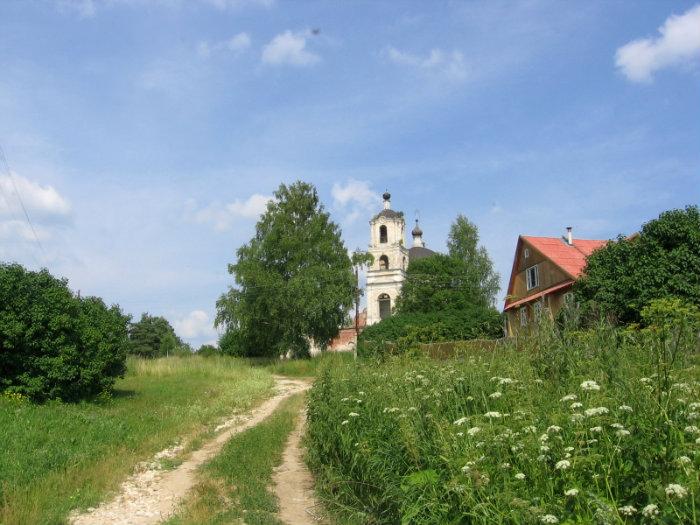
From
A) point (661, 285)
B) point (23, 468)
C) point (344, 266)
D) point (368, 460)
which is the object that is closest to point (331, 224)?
point (344, 266)

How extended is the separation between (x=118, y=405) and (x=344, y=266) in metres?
24.7

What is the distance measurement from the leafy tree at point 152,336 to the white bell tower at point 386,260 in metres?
29.9

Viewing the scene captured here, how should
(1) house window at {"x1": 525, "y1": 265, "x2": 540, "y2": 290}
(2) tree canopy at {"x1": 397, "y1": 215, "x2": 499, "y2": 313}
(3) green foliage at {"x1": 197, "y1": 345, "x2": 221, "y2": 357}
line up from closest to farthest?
(1) house window at {"x1": 525, "y1": 265, "x2": 540, "y2": 290} < (3) green foliage at {"x1": 197, "y1": 345, "x2": 221, "y2": 357} < (2) tree canopy at {"x1": 397, "y1": 215, "x2": 499, "y2": 313}

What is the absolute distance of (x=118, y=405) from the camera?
61.1 ft

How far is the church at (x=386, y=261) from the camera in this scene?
252 feet

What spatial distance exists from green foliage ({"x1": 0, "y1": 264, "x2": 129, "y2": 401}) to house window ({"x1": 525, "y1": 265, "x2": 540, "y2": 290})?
30094mm

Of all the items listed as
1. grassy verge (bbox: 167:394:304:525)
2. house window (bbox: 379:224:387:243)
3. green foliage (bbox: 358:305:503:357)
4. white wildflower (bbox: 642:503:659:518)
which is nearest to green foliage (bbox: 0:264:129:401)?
grassy verge (bbox: 167:394:304:525)

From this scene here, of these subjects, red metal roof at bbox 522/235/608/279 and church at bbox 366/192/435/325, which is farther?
church at bbox 366/192/435/325

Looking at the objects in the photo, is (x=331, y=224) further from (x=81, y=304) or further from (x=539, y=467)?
(x=539, y=467)

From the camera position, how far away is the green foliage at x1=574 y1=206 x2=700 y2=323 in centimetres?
2752

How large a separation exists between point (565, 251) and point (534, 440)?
3974cm

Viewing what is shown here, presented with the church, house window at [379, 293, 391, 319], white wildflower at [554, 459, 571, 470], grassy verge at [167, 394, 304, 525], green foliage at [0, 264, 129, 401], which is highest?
the church

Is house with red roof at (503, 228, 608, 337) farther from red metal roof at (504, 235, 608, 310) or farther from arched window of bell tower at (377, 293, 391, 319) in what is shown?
arched window of bell tower at (377, 293, 391, 319)

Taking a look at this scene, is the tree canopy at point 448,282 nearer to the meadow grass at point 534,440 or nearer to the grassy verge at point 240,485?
the grassy verge at point 240,485
